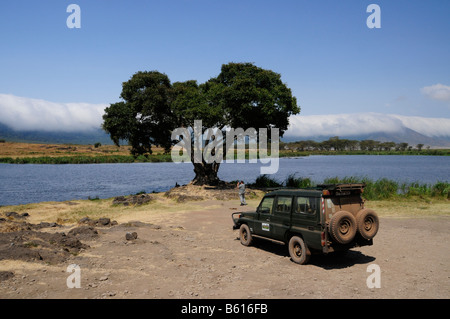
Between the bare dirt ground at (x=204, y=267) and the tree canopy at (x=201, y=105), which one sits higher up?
the tree canopy at (x=201, y=105)

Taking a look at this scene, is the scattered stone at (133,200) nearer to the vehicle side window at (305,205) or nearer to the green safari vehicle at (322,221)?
the green safari vehicle at (322,221)

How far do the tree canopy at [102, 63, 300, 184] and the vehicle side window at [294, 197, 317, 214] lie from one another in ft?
61.2

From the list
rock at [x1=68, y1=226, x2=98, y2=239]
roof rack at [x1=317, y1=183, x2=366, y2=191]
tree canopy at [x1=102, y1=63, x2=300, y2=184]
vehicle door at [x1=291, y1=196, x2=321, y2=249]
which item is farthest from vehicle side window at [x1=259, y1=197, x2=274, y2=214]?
tree canopy at [x1=102, y1=63, x2=300, y2=184]

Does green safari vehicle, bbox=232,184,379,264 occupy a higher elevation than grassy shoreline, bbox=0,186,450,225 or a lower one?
higher

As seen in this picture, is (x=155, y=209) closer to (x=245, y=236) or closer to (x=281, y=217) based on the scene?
(x=245, y=236)

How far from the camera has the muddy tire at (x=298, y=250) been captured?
9.70 metres

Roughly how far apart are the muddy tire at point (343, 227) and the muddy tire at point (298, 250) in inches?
44.2

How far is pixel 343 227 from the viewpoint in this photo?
30.5 ft

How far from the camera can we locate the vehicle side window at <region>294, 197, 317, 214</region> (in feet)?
31.5

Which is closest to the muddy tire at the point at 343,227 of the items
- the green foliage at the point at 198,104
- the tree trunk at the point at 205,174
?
the green foliage at the point at 198,104

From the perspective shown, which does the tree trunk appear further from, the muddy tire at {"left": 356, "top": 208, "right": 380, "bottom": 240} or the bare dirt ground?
the muddy tire at {"left": 356, "top": 208, "right": 380, "bottom": 240}

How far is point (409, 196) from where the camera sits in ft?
89.8
